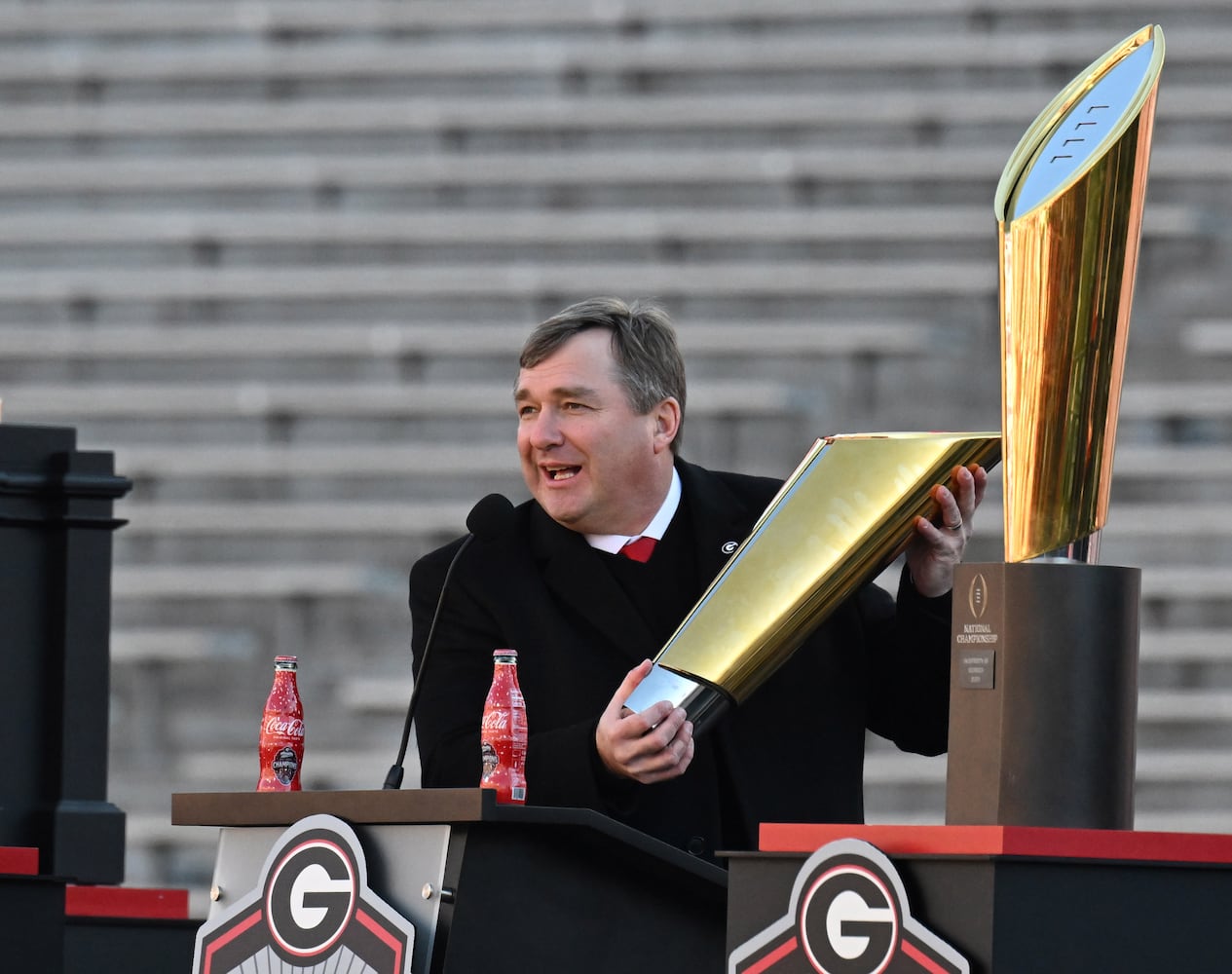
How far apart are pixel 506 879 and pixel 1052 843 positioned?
529mm

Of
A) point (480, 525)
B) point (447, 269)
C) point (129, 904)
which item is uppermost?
point (447, 269)

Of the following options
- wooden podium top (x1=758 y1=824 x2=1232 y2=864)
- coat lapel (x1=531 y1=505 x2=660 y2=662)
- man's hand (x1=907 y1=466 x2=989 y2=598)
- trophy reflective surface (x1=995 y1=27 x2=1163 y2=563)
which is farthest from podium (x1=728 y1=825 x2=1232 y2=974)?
coat lapel (x1=531 y1=505 x2=660 y2=662)

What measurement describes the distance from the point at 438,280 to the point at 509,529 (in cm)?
413

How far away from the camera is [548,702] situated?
99.9 inches

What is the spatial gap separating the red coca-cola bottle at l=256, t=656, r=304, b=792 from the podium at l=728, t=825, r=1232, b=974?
0.77m

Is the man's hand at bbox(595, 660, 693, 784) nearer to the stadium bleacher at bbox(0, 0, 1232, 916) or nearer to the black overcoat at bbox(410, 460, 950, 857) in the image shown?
the black overcoat at bbox(410, 460, 950, 857)

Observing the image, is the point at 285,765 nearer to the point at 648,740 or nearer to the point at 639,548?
the point at 648,740

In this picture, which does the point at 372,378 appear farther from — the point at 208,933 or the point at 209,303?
the point at 208,933

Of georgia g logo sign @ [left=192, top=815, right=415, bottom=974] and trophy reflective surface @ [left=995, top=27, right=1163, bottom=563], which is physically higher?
trophy reflective surface @ [left=995, top=27, right=1163, bottom=563]

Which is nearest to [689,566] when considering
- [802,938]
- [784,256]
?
[802,938]

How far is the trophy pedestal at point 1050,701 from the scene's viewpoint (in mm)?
1782

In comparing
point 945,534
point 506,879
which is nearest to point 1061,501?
point 945,534

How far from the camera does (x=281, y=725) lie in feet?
7.61

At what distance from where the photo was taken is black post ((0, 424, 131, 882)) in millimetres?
3154
